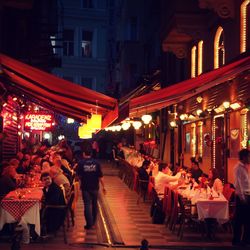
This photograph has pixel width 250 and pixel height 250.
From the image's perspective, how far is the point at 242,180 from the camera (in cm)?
1111

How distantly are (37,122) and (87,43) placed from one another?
33.0 metres

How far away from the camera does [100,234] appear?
1286cm

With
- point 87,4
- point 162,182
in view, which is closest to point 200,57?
point 162,182

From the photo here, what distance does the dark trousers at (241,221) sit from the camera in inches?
441

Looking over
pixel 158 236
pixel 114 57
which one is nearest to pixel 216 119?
pixel 158 236

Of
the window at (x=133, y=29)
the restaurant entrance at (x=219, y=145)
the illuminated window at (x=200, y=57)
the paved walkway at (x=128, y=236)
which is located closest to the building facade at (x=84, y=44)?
the window at (x=133, y=29)

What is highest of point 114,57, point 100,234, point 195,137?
point 114,57

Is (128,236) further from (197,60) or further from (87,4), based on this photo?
(87,4)

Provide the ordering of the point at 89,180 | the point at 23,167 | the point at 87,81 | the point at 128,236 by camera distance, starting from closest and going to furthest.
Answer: the point at 128,236, the point at 89,180, the point at 23,167, the point at 87,81

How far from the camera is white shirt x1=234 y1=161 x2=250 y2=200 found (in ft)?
36.3

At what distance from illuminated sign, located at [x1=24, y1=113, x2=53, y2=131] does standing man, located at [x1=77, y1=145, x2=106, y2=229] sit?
11.1m

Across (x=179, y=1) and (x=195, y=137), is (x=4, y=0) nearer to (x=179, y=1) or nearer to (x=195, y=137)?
(x=179, y=1)

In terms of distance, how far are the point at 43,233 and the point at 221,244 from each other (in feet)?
12.4

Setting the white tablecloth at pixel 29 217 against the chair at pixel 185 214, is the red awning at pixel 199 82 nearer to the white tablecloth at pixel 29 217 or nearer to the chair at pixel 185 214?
the chair at pixel 185 214
